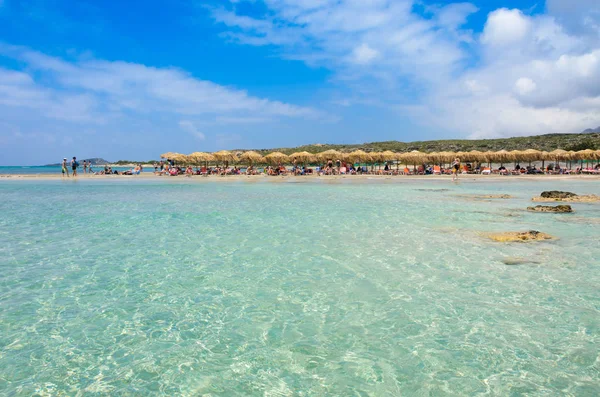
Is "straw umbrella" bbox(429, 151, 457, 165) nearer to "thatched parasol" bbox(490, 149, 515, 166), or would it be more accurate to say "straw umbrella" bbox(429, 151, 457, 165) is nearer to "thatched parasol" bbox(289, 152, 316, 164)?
"thatched parasol" bbox(490, 149, 515, 166)

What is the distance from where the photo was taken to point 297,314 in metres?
4.55

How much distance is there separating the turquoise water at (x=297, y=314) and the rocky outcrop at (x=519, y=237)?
36 cm

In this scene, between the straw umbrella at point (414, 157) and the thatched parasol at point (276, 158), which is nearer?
the straw umbrella at point (414, 157)

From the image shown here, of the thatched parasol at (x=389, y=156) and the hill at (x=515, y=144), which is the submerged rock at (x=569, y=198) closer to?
the thatched parasol at (x=389, y=156)

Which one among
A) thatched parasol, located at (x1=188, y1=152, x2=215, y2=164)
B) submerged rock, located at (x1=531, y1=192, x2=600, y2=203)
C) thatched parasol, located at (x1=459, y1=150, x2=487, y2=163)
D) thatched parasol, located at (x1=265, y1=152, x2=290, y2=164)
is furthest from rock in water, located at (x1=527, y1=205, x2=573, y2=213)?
thatched parasol, located at (x1=188, y1=152, x2=215, y2=164)

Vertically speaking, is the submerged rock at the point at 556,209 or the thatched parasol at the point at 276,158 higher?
the thatched parasol at the point at 276,158

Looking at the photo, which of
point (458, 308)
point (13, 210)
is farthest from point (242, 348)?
point (13, 210)

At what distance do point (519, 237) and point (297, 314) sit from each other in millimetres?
5887

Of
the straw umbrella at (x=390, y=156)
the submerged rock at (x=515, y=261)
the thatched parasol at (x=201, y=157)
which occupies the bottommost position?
the submerged rock at (x=515, y=261)

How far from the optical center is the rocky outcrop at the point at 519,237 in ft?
26.9

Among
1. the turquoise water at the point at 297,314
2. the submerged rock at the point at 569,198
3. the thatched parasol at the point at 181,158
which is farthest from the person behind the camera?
the thatched parasol at the point at 181,158

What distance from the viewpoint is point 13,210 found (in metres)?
13.8

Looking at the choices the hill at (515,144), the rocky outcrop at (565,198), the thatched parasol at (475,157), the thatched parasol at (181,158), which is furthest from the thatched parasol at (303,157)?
the hill at (515,144)

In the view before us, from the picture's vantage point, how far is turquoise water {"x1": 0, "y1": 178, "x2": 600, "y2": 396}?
10.7 feet
